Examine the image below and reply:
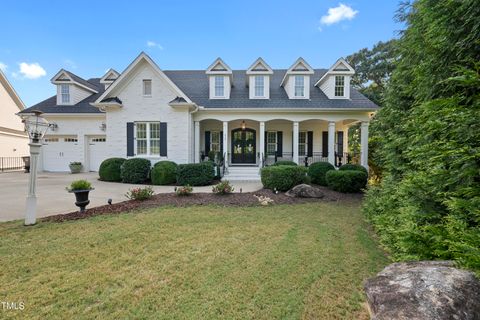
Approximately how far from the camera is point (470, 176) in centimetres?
252

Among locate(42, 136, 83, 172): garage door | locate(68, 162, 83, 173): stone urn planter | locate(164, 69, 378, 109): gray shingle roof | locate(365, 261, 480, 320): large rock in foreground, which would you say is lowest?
locate(365, 261, 480, 320): large rock in foreground

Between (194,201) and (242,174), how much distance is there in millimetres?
5673

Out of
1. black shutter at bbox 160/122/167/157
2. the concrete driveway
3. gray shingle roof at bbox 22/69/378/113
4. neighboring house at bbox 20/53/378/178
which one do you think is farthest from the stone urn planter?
black shutter at bbox 160/122/167/157

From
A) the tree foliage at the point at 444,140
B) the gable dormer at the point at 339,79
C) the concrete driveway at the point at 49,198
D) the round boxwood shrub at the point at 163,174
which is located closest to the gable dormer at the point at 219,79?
the round boxwood shrub at the point at 163,174

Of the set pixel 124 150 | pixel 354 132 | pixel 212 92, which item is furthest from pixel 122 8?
pixel 354 132

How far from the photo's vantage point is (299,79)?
45.7 feet

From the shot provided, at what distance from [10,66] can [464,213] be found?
3139 cm

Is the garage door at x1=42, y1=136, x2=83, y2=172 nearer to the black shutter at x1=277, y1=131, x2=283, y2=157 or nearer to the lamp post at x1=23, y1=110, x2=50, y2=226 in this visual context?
the lamp post at x1=23, y1=110, x2=50, y2=226

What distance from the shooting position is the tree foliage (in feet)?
8.09

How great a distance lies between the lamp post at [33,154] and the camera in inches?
214

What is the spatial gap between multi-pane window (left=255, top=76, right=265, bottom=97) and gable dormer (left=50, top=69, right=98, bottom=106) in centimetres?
1282

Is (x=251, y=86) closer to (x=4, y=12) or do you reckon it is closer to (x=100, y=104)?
(x=100, y=104)

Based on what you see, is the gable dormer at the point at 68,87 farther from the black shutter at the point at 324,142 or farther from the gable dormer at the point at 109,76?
the black shutter at the point at 324,142

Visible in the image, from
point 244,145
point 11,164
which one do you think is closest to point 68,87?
point 11,164
